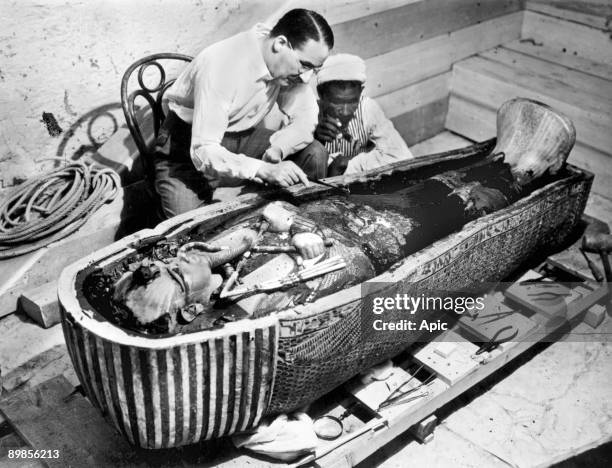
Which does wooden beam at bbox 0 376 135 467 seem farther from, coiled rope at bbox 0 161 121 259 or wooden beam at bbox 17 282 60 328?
coiled rope at bbox 0 161 121 259

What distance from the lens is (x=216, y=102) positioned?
3426 millimetres

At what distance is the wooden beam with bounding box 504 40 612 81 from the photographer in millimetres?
5309

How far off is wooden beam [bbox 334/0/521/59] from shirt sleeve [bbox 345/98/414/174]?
67cm

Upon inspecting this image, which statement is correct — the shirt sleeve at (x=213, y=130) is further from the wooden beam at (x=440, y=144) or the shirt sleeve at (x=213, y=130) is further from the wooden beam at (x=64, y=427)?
the wooden beam at (x=440, y=144)

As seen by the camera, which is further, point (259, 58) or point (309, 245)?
point (259, 58)

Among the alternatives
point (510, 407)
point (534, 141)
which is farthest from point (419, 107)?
point (510, 407)

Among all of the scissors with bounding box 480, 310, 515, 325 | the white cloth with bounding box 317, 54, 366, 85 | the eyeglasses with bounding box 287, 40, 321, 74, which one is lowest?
the scissors with bounding box 480, 310, 515, 325

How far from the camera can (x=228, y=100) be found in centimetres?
348

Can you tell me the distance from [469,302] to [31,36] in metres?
2.58

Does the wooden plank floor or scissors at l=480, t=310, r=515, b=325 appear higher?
scissors at l=480, t=310, r=515, b=325

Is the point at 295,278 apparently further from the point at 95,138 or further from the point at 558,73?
the point at 558,73

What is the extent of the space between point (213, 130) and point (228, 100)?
182 mm

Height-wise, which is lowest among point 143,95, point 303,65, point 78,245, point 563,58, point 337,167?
point 78,245

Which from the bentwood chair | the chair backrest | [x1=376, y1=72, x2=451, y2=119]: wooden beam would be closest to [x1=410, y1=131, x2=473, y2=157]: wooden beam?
[x1=376, y1=72, x2=451, y2=119]: wooden beam
